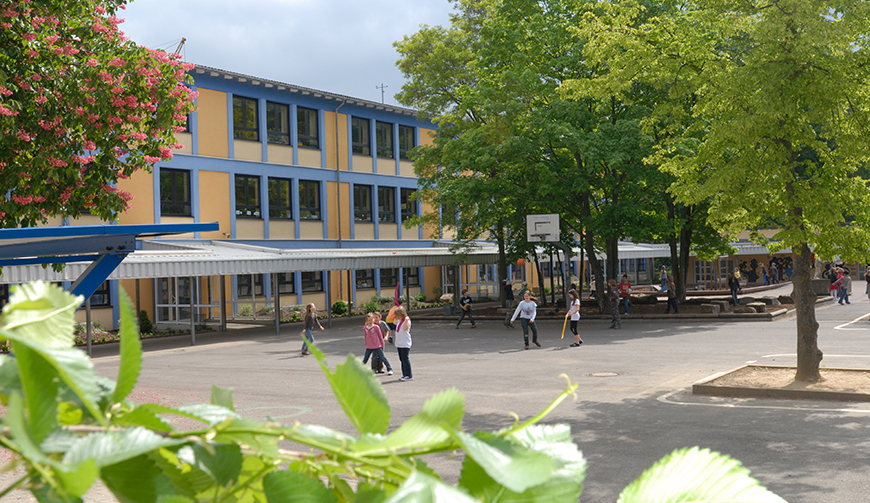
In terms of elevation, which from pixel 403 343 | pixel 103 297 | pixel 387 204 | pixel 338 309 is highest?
pixel 387 204

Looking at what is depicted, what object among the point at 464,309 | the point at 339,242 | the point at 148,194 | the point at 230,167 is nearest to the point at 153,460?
the point at 464,309

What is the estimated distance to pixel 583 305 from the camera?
112 ft

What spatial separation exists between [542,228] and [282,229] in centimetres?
1398

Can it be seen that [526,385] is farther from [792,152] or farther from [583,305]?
[583,305]

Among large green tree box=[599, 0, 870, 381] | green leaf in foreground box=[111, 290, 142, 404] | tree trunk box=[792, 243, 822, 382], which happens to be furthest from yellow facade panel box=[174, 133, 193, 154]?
green leaf in foreground box=[111, 290, 142, 404]

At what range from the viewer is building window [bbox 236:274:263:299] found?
36.0 metres

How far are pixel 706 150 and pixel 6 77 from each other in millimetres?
10676

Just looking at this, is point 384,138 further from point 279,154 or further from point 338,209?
point 279,154

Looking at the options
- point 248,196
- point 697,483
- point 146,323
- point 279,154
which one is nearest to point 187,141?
point 248,196

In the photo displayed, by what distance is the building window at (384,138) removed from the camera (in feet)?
138

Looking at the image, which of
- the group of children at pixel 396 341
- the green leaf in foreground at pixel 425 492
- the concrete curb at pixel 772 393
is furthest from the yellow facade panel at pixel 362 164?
the green leaf in foreground at pixel 425 492

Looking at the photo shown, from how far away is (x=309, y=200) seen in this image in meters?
38.3

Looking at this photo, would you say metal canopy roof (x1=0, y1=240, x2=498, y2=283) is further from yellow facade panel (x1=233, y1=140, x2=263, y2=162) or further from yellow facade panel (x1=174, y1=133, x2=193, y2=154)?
yellow facade panel (x1=233, y1=140, x2=263, y2=162)

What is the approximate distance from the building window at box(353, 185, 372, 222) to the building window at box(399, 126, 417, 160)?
3388 mm
